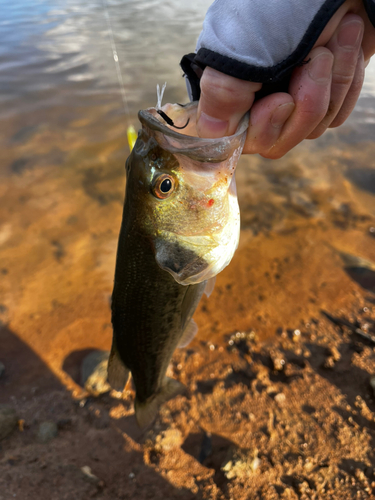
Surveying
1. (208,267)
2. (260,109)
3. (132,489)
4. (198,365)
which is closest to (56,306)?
(198,365)

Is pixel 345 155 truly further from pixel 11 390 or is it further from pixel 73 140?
pixel 11 390

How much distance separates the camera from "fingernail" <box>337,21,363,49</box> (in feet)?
4.57

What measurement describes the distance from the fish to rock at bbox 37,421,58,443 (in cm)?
169

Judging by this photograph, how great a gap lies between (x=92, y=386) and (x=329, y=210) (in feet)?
14.9

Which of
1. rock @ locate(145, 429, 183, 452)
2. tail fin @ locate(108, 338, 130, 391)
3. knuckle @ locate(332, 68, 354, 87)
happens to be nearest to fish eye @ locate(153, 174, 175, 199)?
knuckle @ locate(332, 68, 354, 87)

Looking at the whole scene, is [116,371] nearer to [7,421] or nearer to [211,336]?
[7,421]

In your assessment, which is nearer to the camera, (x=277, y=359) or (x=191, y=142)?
(x=191, y=142)

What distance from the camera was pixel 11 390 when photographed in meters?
3.35

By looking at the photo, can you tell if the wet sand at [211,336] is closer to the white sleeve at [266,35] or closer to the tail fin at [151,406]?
the tail fin at [151,406]

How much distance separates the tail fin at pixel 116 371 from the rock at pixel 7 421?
4.59 ft

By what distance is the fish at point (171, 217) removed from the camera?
1.52m

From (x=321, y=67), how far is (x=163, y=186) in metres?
0.86

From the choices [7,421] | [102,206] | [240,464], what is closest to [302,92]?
[240,464]

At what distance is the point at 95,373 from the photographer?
335 cm
